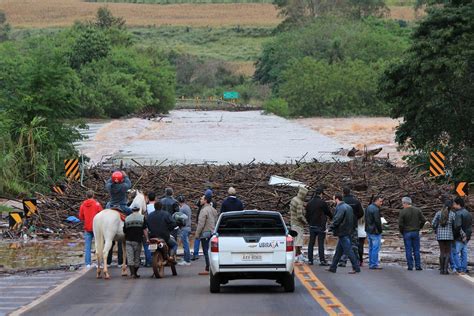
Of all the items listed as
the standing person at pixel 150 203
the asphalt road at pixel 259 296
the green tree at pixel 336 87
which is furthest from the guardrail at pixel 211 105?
the asphalt road at pixel 259 296

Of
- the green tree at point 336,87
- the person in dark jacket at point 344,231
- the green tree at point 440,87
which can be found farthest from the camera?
the green tree at point 336,87

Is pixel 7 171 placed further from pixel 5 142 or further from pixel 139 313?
pixel 139 313

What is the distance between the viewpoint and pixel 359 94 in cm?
11844

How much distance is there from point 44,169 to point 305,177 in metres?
9.13

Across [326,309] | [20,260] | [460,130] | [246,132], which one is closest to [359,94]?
[246,132]

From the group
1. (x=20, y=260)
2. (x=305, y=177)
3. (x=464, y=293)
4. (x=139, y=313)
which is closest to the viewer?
(x=139, y=313)

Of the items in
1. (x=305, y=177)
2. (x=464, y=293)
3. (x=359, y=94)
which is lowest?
(x=359, y=94)

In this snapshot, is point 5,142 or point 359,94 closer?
point 5,142

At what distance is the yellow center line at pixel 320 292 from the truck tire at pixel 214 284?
161 cm

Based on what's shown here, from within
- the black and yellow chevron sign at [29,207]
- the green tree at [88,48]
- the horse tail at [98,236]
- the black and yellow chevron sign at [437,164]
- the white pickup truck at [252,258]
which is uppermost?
the white pickup truck at [252,258]

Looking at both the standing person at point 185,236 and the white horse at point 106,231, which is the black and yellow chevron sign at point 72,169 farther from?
the white horse at point 106,231

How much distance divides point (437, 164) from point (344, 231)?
18.2 meters

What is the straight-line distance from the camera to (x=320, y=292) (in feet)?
67.4

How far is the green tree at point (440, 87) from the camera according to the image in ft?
139
